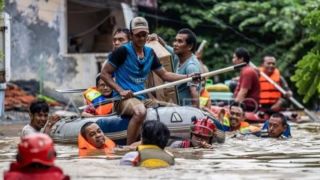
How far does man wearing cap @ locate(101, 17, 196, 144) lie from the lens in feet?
34.7

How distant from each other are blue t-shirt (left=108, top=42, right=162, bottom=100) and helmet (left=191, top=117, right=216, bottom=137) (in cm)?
84

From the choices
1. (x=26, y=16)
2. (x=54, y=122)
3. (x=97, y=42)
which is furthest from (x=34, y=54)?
(x=54, y=122)

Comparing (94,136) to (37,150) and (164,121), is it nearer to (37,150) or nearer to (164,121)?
(164,121)

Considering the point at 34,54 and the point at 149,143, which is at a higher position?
the point at 34,54

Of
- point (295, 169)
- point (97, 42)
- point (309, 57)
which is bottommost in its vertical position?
point (295, 169)

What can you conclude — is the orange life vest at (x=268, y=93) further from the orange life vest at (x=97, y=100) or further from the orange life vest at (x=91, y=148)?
the orange life vest at (x=91, y=148)

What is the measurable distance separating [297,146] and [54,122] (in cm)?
345

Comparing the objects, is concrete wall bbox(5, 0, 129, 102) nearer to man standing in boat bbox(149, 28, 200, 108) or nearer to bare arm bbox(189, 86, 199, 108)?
man standing in boat bbox(149, 28, 200, 108)

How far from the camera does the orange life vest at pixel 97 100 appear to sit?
474 inches

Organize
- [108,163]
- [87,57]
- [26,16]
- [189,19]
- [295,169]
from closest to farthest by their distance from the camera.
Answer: [295,169], [108,163], [26,16], [87,57], [189,19]

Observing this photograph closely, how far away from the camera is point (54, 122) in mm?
12633

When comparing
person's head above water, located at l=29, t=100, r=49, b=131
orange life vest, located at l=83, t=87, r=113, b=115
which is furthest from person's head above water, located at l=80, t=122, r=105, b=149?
orange life vest, located at l=83, t=87, r=113, b=115

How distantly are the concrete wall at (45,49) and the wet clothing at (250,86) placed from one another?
6310 millimetres

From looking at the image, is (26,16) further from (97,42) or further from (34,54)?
(97,42)
